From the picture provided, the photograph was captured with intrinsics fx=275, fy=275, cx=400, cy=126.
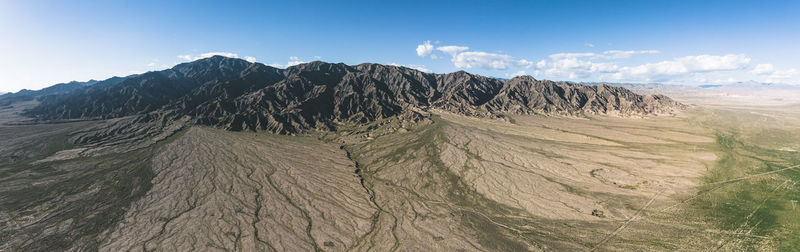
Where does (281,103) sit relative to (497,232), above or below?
above

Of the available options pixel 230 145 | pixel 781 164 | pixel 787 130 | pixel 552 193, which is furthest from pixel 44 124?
pixel 787 130

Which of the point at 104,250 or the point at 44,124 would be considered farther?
the point at 44,124

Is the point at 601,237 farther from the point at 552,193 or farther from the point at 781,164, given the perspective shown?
the point at 781,164

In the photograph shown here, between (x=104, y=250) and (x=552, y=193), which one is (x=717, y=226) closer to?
(x=552, y=193)

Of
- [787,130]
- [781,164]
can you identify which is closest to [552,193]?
[781,164]

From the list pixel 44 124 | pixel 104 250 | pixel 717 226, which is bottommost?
pixel 717 226

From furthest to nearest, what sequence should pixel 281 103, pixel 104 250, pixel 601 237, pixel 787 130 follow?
pixel 281 103 < pixel 787 130 < pixel 601 237 < pixel 104 250

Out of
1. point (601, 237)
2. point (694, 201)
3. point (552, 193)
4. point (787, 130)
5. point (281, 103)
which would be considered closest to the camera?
point (601, 237)

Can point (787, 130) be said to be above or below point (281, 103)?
below

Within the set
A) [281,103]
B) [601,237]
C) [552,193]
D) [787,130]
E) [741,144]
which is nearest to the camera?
[601,237]
